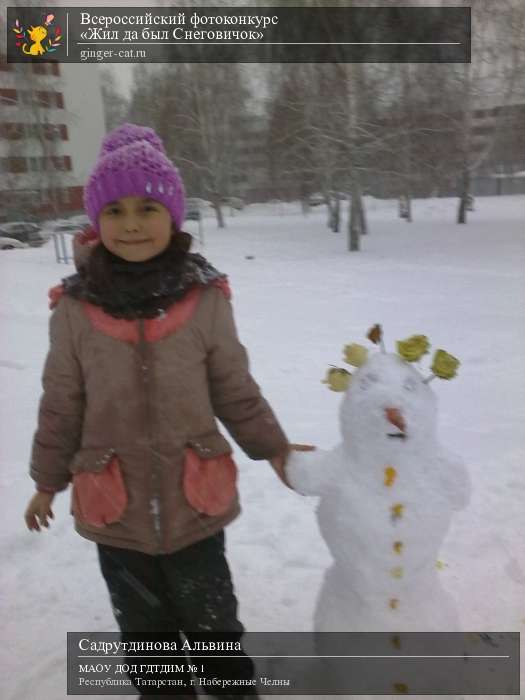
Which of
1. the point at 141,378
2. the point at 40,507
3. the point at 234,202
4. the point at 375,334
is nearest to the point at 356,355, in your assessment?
the point at 375,334

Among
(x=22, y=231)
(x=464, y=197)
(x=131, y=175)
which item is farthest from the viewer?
(x=464, y=197)

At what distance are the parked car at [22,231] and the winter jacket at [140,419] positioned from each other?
0.49m

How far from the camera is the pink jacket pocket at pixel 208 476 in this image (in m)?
0.99

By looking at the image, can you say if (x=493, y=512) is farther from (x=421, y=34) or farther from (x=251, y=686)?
(x=421, y=34)

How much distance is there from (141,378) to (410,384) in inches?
18.1

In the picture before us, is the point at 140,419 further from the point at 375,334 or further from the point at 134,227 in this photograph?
the point at 375,334

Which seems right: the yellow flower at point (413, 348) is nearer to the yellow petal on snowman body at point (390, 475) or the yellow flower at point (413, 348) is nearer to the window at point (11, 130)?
the yellow petal on snowman body at point (390, 475)

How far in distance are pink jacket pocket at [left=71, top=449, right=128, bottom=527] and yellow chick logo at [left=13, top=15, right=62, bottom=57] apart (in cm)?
75

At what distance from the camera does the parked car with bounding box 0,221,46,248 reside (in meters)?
1.38

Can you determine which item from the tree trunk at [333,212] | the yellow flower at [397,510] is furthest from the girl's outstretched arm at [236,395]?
the tree trunk at [333,212]

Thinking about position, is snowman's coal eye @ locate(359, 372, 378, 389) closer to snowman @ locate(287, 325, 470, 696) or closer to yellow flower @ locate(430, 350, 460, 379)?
snowman @ locate(287, 325, 470, 696)

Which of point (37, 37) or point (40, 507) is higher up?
point (37, 37)

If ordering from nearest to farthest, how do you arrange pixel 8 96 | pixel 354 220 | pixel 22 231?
pixel 8 96, pixel 22 231, pixel 354 220

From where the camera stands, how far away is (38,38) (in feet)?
3.56
